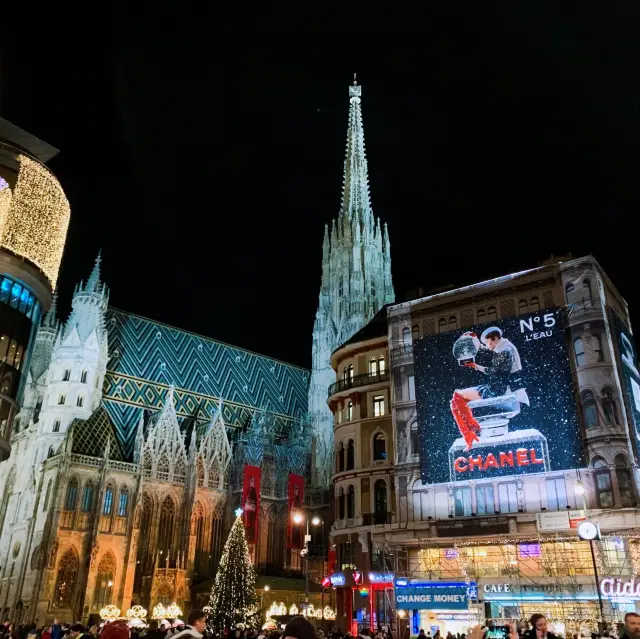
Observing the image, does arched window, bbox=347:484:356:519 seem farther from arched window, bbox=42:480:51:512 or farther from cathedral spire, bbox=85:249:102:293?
cathedral spire, bbox=85:249:102:293

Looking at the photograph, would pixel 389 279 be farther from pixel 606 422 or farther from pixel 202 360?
pixel 606 422

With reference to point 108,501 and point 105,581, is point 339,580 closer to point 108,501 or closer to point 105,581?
point 105,581

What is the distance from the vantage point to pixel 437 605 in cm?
2666

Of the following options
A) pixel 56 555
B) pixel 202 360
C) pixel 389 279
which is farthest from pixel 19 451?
pixel 389 279

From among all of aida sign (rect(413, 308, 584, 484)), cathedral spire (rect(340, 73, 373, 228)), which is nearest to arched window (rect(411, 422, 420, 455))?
aida sign (rect(413, 308, 584, 484))

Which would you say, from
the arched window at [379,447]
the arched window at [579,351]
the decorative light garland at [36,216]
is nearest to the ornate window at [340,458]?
the arched window at [379,447]

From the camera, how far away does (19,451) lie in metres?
59.8

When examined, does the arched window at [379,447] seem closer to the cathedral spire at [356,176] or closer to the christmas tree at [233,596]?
the christmas tree at [233,596]

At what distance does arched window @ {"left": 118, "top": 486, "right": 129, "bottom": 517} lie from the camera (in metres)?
55.9

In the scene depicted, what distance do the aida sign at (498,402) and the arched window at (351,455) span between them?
477 centimetres

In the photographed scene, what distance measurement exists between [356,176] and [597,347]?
62.0 m

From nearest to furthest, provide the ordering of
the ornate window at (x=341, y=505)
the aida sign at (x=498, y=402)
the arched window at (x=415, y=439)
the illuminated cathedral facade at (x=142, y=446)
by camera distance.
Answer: the aida sign at (x=498, y=402)
the arched window at (x=415, y=439)
the ornate window at (x=341, y=505)
the illuminated cathedral facade at (x=142, y=446)

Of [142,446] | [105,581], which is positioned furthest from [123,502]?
[105,581]

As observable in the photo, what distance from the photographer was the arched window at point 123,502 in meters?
55.9
